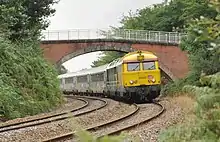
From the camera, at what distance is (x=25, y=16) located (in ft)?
94.9

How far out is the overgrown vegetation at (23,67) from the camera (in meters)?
20.6

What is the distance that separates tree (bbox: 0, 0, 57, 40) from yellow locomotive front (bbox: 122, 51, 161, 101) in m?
6.02

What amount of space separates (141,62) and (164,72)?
979 inches

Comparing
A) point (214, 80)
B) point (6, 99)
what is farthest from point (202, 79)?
point (6, 99)

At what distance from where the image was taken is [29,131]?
44.3 ft

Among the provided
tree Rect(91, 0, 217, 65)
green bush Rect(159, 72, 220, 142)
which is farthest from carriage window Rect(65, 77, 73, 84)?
green bush Rect(159, 72, 220, 142)

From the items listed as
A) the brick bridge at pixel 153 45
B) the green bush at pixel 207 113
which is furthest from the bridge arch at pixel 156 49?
the green bush at pixel 207 113

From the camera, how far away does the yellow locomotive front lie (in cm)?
2594

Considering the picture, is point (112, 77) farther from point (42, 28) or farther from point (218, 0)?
point (218, 0)

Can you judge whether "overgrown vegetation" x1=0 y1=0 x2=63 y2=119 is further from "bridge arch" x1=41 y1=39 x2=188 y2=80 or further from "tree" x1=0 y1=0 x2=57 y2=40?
"bridge arch" x1=41 y1=39 x2=188 y2=80

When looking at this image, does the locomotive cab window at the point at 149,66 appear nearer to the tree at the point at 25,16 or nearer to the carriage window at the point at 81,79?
the tree at the point at 25,16

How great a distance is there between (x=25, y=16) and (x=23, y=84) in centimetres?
651

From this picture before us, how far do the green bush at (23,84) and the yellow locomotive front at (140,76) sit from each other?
372 centimetres

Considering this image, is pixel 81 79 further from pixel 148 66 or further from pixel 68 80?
pixel 148 66
